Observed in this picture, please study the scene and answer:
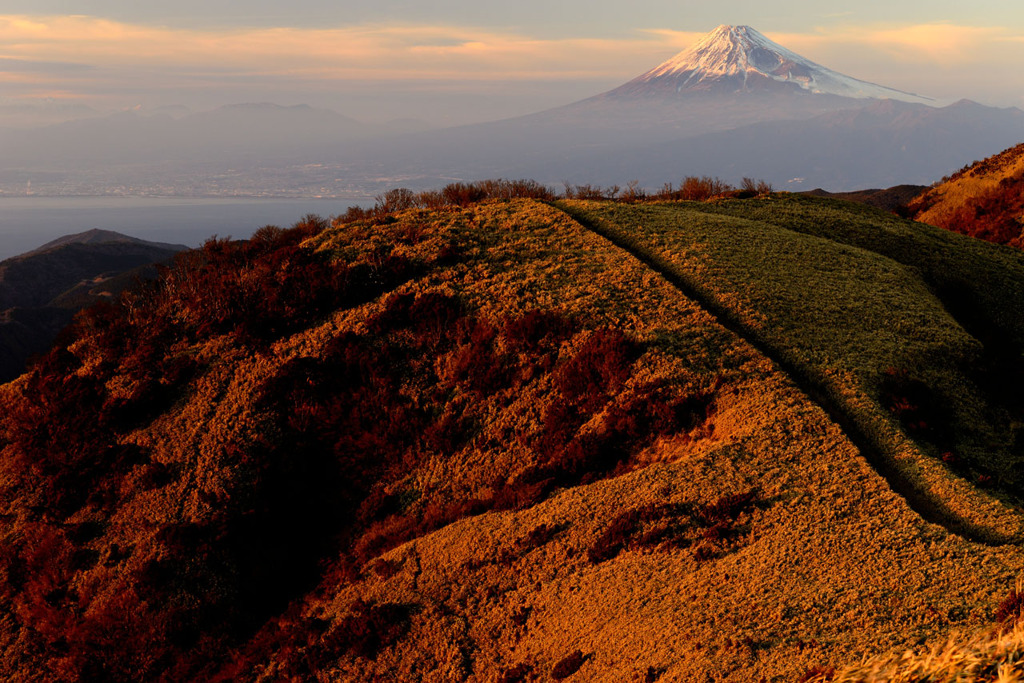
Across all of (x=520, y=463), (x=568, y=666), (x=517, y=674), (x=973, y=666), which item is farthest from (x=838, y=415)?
(x=973, y=666)

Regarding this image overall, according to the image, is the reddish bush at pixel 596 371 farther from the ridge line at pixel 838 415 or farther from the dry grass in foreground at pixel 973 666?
the dry grass in foreground at pixel 973 666

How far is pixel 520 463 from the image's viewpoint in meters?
25.1

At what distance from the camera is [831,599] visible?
50.3ft

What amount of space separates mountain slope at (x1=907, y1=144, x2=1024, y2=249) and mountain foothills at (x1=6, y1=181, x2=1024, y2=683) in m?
21.7

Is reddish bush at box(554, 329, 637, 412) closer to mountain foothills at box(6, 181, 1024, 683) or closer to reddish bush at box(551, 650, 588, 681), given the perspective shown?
mountain foothills at box(6, 181, 1024, 683)

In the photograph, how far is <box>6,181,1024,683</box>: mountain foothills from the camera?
16.9m

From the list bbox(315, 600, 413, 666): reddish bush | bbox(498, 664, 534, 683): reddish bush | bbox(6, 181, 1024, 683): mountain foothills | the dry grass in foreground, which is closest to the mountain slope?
bbox(6, 181, 1024, 683): mountain foothills

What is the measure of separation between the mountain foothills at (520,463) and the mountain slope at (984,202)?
71.2ft

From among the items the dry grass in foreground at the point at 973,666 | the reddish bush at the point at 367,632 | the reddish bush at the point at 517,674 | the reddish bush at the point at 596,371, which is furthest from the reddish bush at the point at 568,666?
the reddish bush at the point at 596,371

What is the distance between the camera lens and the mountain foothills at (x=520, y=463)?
16.9 m

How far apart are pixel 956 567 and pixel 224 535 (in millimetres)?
23591

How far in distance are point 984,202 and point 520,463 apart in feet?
203

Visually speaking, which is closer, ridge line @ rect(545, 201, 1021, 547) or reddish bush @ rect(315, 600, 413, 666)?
ridge line @ rect(545, 201, 1021, 547)

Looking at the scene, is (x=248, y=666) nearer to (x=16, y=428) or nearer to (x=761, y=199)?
(x=16, y=428)
